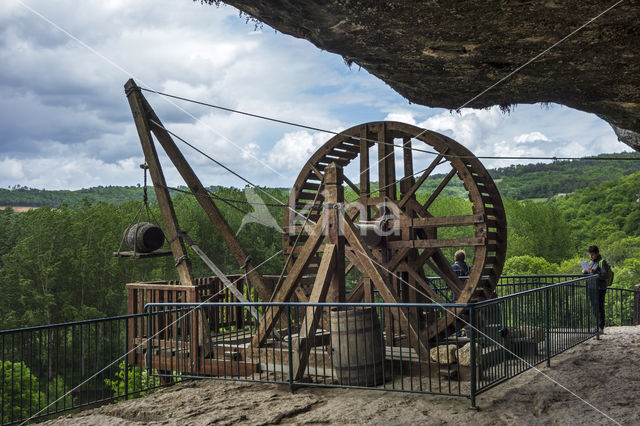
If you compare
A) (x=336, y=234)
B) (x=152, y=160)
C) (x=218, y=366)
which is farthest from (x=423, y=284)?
(x=152, y=160)

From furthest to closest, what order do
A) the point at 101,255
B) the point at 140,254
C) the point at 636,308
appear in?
the point at 101,255
the point at 636,308
the point at 140,254

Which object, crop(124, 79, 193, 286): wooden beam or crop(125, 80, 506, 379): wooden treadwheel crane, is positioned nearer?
crop(125, 80, 506, 379): wooden treadwheel crane

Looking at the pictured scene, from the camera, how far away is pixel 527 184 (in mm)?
94125

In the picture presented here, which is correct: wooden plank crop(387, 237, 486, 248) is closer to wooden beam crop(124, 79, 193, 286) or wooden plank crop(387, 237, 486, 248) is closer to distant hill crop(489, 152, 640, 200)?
wooden beam crop(124, 79, 193, 286)

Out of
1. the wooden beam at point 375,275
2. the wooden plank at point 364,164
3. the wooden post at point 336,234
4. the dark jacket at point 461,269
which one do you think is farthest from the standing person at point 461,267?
the wooden post at point 336,234

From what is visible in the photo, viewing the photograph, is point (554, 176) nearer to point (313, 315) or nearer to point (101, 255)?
point (101, 255)

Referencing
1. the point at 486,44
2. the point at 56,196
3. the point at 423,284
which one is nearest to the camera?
the point at 486,44

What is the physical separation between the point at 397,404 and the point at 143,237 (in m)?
4.91

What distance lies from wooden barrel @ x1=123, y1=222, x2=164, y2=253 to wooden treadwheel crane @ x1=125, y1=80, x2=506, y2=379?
0.27 metres

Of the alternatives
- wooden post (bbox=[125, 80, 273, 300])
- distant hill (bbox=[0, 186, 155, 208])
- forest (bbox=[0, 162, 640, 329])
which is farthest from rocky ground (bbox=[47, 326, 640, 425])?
distant hill (bbox=[0, 186, 155, 208])

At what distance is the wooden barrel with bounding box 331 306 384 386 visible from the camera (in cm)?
663

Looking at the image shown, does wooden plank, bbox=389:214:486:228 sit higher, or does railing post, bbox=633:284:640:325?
wooden plank, bbox=389:214:486:228

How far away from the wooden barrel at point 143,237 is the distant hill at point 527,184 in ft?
223

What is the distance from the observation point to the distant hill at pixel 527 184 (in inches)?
3017
